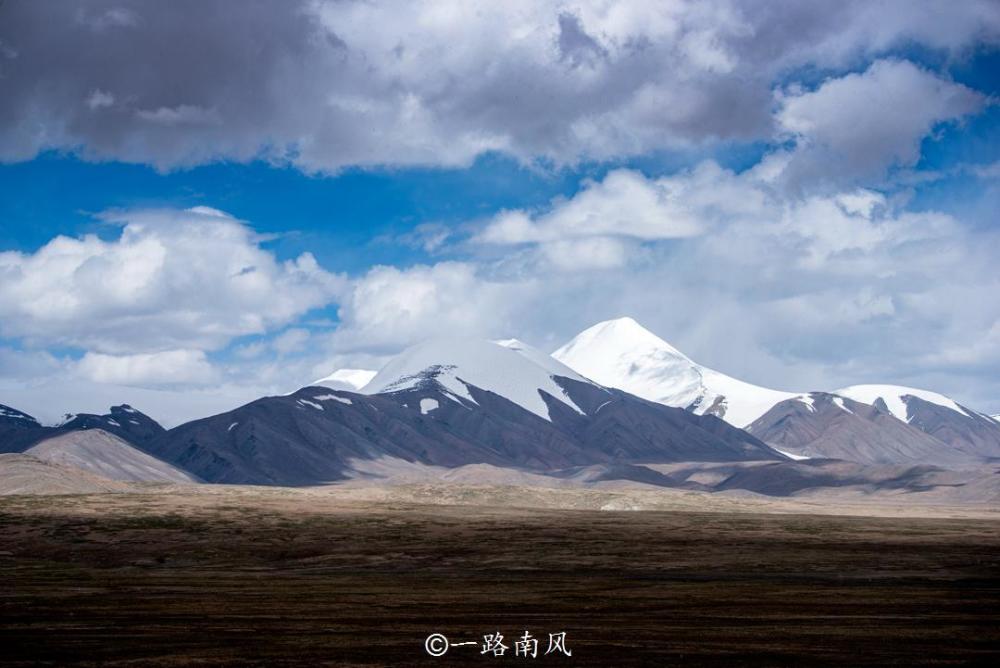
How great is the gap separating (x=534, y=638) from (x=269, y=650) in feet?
33.2

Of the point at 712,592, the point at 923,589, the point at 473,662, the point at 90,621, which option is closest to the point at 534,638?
the point at 473,662

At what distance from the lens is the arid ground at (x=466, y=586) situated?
1631 inches

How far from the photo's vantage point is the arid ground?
41.4 meters

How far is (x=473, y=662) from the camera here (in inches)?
1515

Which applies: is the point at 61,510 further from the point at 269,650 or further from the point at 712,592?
the point at 269,650

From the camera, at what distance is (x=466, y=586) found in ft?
236

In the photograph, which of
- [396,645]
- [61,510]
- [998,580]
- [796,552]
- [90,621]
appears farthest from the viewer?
[61,510]

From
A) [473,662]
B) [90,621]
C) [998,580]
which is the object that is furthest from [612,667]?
→ [998,580]

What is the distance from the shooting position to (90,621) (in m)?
49.1

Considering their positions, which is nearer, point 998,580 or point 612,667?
point 612,667

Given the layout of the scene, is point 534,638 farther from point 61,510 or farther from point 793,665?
point 61,510

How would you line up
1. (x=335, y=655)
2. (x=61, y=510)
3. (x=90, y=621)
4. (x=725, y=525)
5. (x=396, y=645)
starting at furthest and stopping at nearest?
1. (x=725, y=525)
2. (x=61, y=510)
3. (x=90, y=621)
4. (x=396, y=645)
5. (x=335, y=655)

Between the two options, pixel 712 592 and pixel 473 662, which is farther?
pixel 712 592

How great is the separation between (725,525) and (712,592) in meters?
75.4
